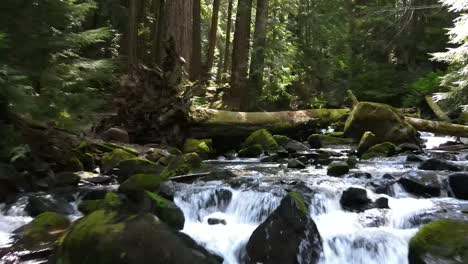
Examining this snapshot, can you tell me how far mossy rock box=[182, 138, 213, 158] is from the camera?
1273 cm

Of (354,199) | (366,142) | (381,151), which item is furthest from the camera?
(366,142)

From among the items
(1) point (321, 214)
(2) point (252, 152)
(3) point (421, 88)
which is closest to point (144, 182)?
(1) point (321, 214)

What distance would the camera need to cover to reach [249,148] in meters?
13.1

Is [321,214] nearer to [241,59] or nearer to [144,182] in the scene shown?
[144,182]

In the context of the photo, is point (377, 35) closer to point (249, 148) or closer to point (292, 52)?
point (292, 52)

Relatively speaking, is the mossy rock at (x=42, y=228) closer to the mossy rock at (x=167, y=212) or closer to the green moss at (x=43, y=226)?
the green moss at (x=43, y=226)

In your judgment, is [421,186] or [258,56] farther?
[258,56]

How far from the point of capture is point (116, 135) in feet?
40.7

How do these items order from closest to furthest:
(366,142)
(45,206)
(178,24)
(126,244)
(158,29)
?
1. (126,244)
2. (45,206)
3. (366,142)
4. (178,24)
5. (158,29)

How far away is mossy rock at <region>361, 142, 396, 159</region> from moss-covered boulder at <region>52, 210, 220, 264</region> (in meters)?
7.98

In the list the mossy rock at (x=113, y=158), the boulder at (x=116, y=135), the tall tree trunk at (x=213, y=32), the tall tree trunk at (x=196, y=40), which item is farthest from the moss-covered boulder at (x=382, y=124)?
the tall tree trunk at (x=213, y=32)

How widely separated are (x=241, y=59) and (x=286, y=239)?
13322 millimetres

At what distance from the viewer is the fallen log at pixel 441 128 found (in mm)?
13372

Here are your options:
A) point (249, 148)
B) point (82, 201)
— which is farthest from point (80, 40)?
point (249, 148)
